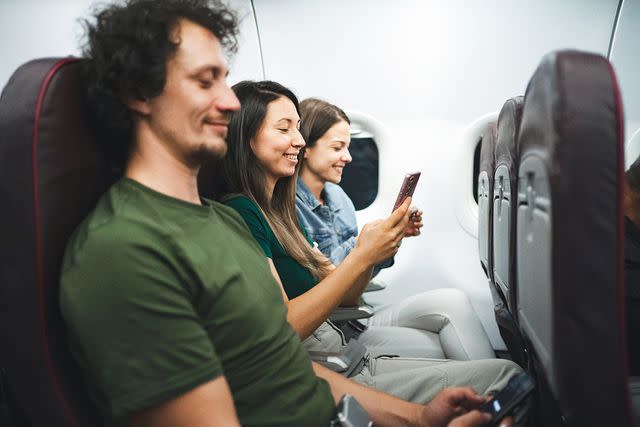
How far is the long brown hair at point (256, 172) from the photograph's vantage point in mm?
1912

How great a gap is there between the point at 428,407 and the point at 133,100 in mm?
971

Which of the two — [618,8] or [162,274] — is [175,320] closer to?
[162,274]

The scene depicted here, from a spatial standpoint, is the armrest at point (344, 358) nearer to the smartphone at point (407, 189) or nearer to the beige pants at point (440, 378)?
the beige pants at point (440, 378)

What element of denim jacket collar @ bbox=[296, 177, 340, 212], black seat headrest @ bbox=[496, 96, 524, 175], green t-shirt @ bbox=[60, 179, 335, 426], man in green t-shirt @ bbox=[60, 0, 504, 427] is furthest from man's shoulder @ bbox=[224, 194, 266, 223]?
denim jacket collar @ bbox=[296, 177, 340, 212]

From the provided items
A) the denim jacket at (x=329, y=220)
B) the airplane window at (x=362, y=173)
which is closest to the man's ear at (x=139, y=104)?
the denim jacket at (x=329, y=220)

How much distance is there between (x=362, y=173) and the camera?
3.82 meters

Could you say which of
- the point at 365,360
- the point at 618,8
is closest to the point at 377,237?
the point at 365,360

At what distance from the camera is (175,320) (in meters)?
0.98

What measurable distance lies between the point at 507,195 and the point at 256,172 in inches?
31.4

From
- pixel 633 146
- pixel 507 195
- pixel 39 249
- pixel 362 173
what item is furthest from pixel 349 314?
pixel 633 146

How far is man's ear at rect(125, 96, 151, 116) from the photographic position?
1168mm

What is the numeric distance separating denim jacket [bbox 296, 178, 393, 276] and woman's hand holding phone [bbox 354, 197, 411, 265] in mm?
761

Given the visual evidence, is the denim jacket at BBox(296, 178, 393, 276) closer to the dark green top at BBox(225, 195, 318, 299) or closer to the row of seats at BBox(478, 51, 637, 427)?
the dark green top at BBox(225, 195, 318, 299)

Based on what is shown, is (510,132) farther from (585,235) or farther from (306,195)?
(306,195)
